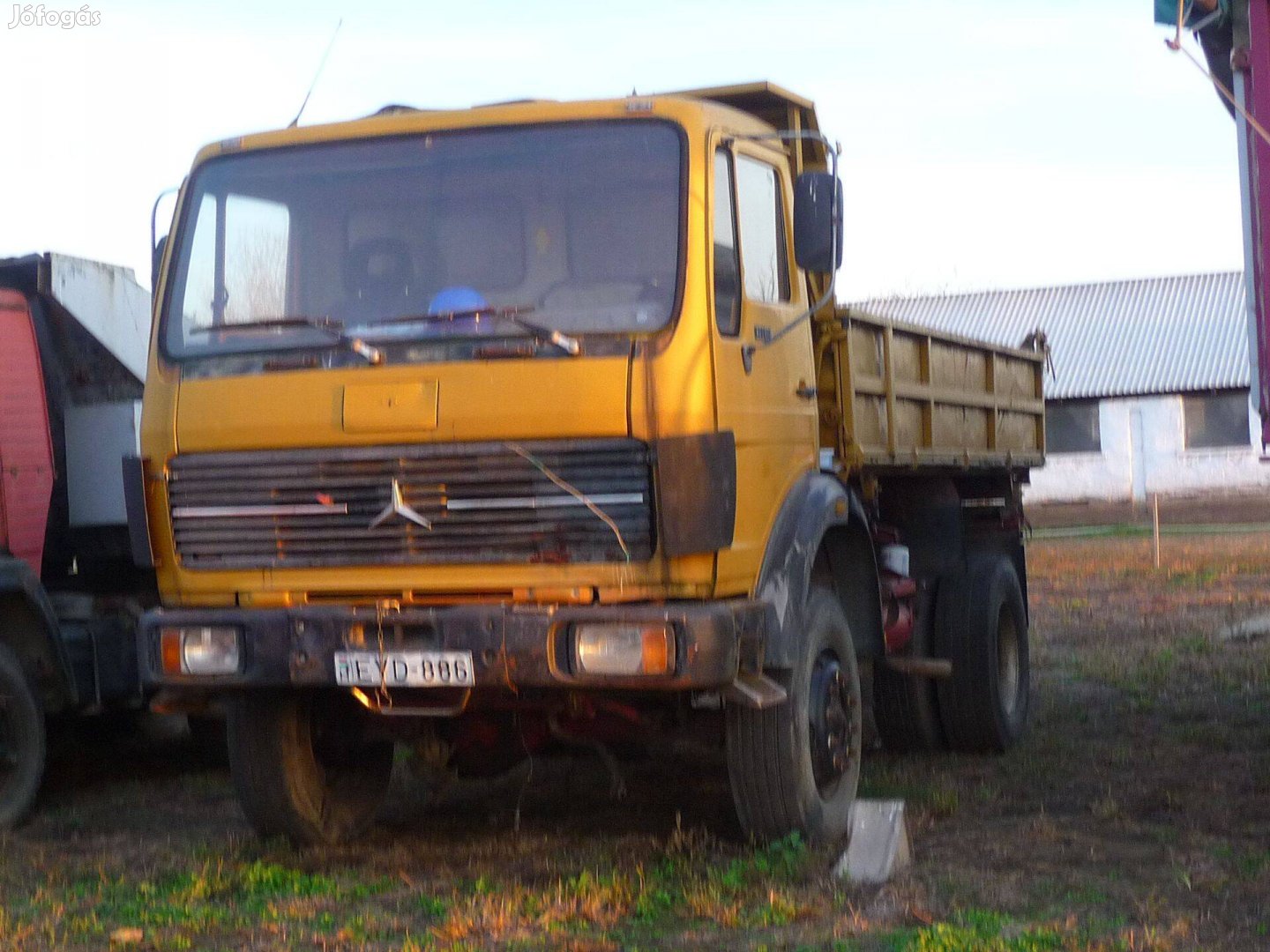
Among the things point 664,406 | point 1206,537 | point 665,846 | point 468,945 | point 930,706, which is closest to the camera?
point 468,945

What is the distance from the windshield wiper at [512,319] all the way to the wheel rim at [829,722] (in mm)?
1580

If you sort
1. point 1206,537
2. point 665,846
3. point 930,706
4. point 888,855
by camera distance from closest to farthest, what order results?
point 888,855 < point 665,846 < point 930,706 < point 1206,537

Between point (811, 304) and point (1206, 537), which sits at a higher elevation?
point (811, 304)

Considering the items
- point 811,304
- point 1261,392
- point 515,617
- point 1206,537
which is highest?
point 811,304

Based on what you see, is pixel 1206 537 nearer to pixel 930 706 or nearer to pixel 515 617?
pixel 930 706

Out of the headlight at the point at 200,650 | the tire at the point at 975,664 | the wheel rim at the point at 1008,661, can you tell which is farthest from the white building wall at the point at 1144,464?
the headlight at the point at 200,650

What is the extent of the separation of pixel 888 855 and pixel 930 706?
123 inches

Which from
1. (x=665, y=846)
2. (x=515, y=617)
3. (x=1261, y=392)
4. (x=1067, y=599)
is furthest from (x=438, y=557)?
(x=1067, y=599)

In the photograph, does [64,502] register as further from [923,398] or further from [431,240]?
[923,398]

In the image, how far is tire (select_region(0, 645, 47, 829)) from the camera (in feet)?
22.8

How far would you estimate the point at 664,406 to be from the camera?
5203 mm

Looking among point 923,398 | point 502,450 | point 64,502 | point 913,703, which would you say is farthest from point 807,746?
point 64,502

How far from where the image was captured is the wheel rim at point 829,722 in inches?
238

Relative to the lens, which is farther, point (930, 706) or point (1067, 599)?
point (1067, 599)
